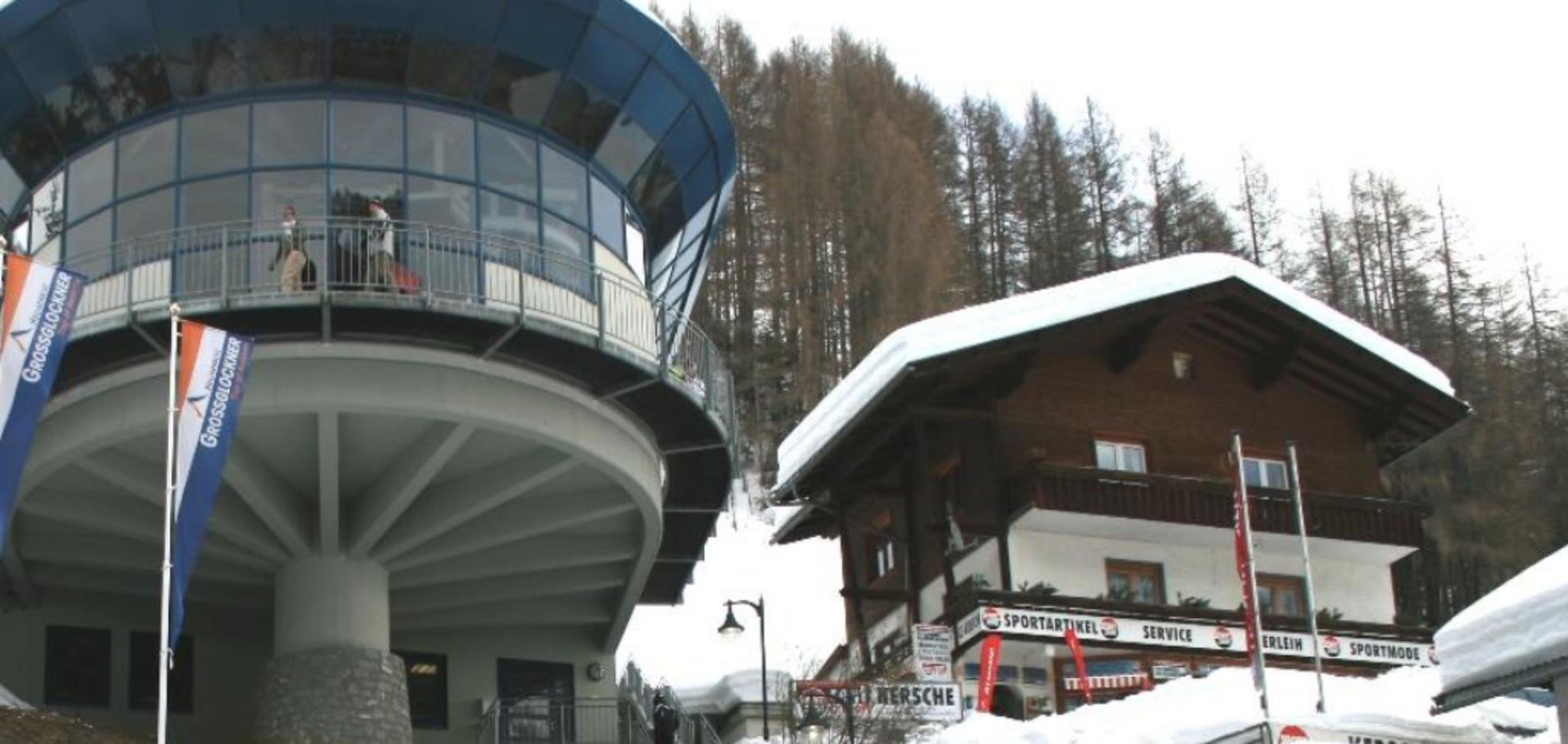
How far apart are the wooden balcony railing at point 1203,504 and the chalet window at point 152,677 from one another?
14.5m

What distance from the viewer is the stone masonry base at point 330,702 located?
27328 millimetres

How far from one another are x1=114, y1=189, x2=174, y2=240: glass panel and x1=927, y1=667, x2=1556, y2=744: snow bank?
11.6 meters

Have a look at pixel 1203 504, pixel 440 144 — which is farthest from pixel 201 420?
pixel 1203 504

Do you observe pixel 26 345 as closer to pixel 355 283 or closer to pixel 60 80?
pixel 355 283

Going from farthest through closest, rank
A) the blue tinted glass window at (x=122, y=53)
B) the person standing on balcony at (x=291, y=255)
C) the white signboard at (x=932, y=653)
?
the white signboard at (x=932, y=653) → the blue tinted glass window at (x=122, y=53) → the person standing on balcony at (x=291, y=255)

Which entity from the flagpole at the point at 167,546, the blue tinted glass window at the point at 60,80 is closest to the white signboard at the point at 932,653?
the blue tinted glass window at the point at 60,80

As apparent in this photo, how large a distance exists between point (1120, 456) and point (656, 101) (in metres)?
15.0

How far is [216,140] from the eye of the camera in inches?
1046

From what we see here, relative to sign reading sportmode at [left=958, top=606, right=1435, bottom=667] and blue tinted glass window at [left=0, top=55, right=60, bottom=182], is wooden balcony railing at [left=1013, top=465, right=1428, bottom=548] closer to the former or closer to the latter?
sign reading sportmode at [left=958, top=606, right=1435, bottom=667]

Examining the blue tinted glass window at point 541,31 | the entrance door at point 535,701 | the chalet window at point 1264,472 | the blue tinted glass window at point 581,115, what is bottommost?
the entrance door at point 535,701

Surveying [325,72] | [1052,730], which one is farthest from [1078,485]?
[325,72]

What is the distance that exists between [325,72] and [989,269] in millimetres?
56769

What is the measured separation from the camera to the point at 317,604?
92.3 feet

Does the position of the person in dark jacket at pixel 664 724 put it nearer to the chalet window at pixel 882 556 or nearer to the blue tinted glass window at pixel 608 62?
the blue tinted glass window at pixel 608 62
